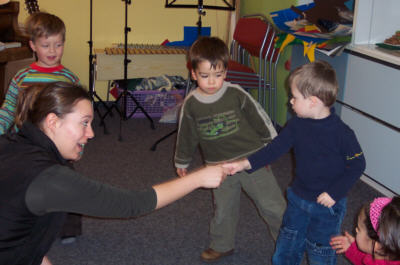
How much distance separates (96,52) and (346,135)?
11.6 feet

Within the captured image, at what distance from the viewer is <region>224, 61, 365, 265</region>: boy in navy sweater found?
1.81 meters

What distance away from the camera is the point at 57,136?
5.02ft

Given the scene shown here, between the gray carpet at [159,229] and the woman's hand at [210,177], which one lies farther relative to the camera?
the gray carpet at [159,229]

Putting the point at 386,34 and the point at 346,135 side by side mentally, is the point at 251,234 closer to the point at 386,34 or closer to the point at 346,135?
the point at 346,135

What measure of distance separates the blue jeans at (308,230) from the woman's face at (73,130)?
926 millimetres

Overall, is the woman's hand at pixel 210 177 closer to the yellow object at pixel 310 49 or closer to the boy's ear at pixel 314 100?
the boy's ear at pixel 314 100

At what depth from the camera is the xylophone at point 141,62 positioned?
470 centimetres

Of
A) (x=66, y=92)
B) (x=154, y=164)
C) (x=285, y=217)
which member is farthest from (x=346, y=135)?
(x=154, y=164)

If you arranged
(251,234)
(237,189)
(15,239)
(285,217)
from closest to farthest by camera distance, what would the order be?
(15,239) → (285,217) → (237,189) → (251,234)

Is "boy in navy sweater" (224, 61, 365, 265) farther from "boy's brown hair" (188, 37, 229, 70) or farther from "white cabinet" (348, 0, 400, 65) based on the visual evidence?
"white cabinet" (348, 0, 400, 65)

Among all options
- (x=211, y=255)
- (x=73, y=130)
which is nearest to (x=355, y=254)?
(x=211, y=255)

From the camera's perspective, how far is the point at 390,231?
1311 millimetres

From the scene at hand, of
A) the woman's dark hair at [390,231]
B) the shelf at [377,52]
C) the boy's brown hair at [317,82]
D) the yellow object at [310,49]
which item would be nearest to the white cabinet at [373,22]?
the shelf at [377,52]

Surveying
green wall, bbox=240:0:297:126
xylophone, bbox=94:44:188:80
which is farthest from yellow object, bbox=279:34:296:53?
xylophone, bbox=94:44:188:80
